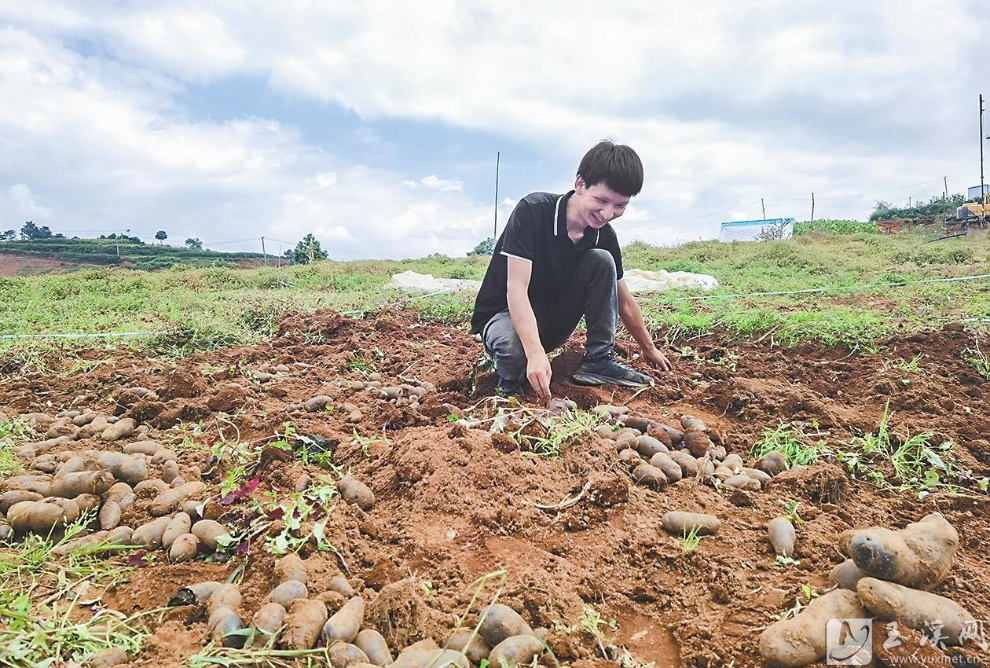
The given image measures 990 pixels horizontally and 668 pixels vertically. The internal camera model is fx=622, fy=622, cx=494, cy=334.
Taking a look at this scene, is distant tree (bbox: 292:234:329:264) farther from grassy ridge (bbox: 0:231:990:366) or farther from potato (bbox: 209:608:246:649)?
potato (bbox: 209:608:246:649)

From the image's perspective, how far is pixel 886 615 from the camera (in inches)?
49.6

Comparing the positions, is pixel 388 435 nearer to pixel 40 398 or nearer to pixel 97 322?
pixel 40 398

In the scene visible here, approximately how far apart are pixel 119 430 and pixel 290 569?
5.64 feet

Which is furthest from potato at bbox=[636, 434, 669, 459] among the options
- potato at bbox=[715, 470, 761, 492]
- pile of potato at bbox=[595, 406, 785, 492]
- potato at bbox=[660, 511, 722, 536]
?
potato at bbox=[660, 511, 722, 536]

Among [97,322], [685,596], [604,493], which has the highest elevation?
[97,322]

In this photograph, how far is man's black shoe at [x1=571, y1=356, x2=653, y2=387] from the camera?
3244mm

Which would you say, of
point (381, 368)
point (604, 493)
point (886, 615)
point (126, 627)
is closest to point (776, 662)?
point (886, 615)

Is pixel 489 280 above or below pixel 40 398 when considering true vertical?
above

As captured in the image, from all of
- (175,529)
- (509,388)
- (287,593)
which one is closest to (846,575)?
(287,593)

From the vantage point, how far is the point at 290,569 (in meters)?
1.53

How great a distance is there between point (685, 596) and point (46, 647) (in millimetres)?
1402

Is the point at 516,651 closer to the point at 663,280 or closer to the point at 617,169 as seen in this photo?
the point at 617,169

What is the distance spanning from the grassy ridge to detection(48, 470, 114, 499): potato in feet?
9.29

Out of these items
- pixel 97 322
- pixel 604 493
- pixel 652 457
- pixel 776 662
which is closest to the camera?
pixel 776 662
